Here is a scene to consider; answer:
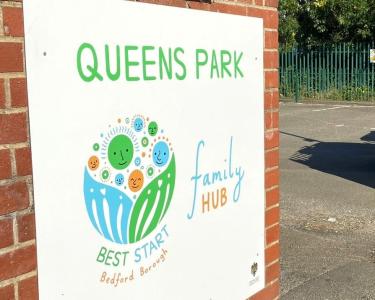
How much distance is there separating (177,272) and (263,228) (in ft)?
2.31

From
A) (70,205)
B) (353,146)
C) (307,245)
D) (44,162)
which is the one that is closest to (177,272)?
(70,205)

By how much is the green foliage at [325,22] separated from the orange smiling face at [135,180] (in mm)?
21876

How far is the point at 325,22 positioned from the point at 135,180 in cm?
2357

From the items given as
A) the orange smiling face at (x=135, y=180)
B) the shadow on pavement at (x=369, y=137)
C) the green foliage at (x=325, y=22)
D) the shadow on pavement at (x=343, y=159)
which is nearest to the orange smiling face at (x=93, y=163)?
the orange smiling face at (x=135, y=180)

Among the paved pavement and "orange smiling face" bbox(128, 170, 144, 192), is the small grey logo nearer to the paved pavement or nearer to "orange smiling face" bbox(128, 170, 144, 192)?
"orange smiling face" bbox(128, 170, 144, 192)

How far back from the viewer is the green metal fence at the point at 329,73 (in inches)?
896

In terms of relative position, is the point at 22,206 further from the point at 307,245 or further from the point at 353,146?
the point at 353,146

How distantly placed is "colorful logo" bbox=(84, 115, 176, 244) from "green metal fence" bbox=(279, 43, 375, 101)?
21.2 metres

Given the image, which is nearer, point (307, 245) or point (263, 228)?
point (263, 228)

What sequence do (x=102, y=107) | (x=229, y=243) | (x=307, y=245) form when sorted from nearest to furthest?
1. (x=102, y=107)
2. (x=229, y=243)
3. (x=307, y=245)

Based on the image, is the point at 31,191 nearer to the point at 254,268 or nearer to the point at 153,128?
the point at 153,128

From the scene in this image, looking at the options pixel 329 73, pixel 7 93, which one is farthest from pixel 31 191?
pixel 329 73

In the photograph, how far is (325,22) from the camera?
24609 millimetres

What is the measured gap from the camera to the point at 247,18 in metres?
2.88
